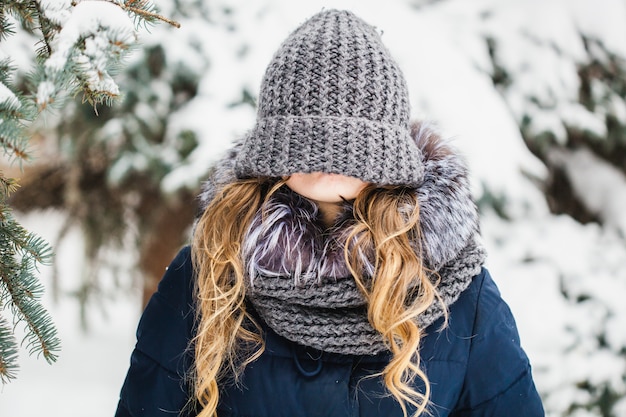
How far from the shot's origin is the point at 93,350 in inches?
181

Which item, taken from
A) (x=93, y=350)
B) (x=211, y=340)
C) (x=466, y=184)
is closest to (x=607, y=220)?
(x=466, y=184)

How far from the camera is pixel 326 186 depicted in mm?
1339

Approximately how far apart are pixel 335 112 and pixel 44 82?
680 millimetres

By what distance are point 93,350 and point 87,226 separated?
5.96 feet

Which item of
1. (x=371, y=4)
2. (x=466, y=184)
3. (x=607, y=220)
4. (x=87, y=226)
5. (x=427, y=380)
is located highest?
(x=87, y=226)

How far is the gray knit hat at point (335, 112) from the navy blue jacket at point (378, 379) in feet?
1.28

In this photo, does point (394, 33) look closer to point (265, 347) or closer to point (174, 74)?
point (174, 74)

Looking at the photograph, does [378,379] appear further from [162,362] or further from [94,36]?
[94,36]

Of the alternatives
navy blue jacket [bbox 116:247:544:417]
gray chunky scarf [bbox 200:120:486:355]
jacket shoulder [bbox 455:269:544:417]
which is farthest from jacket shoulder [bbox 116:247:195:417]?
jacket shoulder [bbox 455:269:544:417]

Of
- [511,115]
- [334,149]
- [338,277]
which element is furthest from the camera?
[511,115]

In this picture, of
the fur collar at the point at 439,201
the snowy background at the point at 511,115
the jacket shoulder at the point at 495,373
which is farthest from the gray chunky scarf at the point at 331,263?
the snowy background at the point at 511,115

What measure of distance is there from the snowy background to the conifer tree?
5.01 feet

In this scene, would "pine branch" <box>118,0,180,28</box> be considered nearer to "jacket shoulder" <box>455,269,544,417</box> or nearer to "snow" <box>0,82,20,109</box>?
"snow" <box>0,82,20,109</box>

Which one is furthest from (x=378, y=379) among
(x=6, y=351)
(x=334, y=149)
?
(x=6, y=351)
